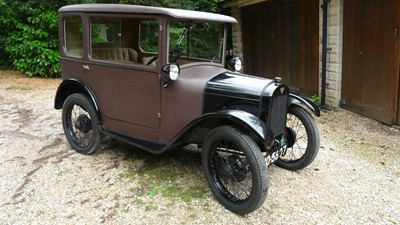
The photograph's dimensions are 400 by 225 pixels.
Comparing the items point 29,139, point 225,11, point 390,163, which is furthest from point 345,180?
point 225,11

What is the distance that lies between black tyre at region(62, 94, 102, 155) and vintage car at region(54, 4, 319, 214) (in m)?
0.01

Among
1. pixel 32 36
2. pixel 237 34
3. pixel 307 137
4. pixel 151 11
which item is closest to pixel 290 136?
pixel 307 137

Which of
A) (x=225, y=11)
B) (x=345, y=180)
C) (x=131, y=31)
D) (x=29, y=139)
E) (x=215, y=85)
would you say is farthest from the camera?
(x=225, y=11)

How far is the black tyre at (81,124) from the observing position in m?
4.19

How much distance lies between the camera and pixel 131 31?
14.8 ft

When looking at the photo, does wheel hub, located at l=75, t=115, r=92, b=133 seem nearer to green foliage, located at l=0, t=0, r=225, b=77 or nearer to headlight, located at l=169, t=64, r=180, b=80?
headlight, located at l=169, t=64, r=180, b=80

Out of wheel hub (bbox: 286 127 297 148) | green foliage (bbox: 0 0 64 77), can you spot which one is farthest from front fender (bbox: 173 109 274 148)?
green foliage (bbox: 0 0 64 77)

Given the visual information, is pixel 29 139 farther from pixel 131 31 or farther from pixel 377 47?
pixel 377 47

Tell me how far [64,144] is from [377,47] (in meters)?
4.76

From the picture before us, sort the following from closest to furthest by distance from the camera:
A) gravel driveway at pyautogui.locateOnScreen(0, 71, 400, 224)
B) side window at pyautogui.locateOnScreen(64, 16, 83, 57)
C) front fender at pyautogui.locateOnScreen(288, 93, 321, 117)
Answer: gravel driveway at pyautogui.locateOnScreen(0, 71, 400, 224), front fender at pyautogui.locateOnScreen(288, 93, 321, 117), side window at pyautogui.locateOnScreen(64, 16, 83, 57)

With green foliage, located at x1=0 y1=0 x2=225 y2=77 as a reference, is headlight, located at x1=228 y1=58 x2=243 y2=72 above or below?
below

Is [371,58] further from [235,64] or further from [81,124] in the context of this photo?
[81,124]

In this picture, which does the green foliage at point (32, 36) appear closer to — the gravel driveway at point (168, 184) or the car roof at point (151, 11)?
the gravel driveway at point (168, 184)

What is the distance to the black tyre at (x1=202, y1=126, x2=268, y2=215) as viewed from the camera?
288cm
